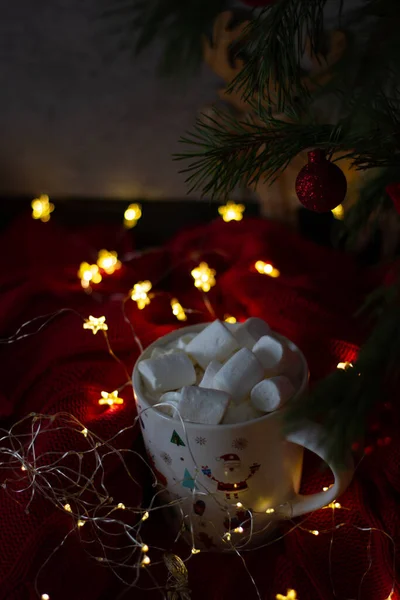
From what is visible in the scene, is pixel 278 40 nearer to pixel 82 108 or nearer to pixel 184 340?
pixel 184 340

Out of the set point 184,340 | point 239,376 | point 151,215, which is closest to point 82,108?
point 151,215

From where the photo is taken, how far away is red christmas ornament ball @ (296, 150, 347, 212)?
574 millimetres

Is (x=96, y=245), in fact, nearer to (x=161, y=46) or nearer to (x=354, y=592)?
(x=161, y=46)

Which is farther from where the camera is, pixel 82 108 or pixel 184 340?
pixel 82 108

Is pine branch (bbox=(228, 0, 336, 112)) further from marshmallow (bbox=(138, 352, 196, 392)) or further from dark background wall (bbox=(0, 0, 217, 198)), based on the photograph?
dark background wall (bbox=(0, 0, 217, 198))

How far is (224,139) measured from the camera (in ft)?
2.03

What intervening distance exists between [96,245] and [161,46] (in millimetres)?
329

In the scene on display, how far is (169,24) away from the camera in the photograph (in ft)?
2.62

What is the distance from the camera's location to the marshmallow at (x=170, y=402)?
631 mm

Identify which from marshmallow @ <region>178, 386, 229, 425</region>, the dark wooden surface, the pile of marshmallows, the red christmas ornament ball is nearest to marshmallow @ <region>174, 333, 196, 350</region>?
the pile of marshmallows

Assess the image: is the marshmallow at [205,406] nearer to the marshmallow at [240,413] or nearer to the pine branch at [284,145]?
the marshmallow at [240,413]

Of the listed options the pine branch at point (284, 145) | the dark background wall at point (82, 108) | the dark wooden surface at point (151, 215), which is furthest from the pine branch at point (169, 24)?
the dark wooden surface at point (151, 215)

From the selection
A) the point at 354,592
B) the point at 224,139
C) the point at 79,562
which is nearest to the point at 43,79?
the point at 224,139

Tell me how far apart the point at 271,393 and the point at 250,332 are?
0.11 m
